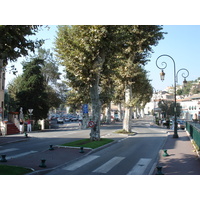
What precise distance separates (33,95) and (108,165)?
93.8 ft

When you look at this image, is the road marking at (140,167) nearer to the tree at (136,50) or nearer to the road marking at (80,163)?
the road marking at (80,163)

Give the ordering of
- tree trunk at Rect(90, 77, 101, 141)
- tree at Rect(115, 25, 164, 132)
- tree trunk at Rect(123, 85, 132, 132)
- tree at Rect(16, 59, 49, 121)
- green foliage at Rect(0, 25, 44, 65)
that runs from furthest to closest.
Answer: tree at Rect(16, 59, 49, 121)
tree trunk at Rect(123, 85, 132, 132)
tree at Rect(115, 25, 164, 132)
tree trunk at Rect(90, 77, 101, 141)
green foliage at Rect(0, 25, 44, 65)

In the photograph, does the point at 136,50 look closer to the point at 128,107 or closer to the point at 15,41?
the point at 128,107

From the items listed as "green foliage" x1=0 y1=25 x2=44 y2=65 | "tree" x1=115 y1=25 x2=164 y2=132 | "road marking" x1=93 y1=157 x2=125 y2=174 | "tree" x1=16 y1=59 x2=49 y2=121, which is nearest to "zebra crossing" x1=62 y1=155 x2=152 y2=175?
"road marking" x1=93 y1=157 x2=125 y2=174

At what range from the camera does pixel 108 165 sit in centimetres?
1111

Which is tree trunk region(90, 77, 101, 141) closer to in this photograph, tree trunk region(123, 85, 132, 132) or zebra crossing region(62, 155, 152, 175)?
zebra crossing region(62, 155, 152, 175)

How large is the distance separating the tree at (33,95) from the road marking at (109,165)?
2645 centimetres

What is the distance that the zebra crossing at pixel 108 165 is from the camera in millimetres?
9977

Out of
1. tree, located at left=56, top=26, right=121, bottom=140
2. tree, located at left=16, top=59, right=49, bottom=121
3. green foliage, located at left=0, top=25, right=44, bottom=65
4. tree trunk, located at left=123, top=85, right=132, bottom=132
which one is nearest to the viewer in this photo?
green foliage, located at left=0, top=25, right=44, bottom=65

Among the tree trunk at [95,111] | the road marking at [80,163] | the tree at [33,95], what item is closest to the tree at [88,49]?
the tree trunk at [95,111]

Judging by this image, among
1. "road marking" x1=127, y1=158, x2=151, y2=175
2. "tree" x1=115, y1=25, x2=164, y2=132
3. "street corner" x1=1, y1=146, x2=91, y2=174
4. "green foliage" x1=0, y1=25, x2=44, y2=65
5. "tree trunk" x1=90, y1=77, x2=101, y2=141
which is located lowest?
"road marking" x1=127, y1=158, x2=151, y2=175

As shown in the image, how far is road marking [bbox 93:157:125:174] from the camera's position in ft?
33.1
